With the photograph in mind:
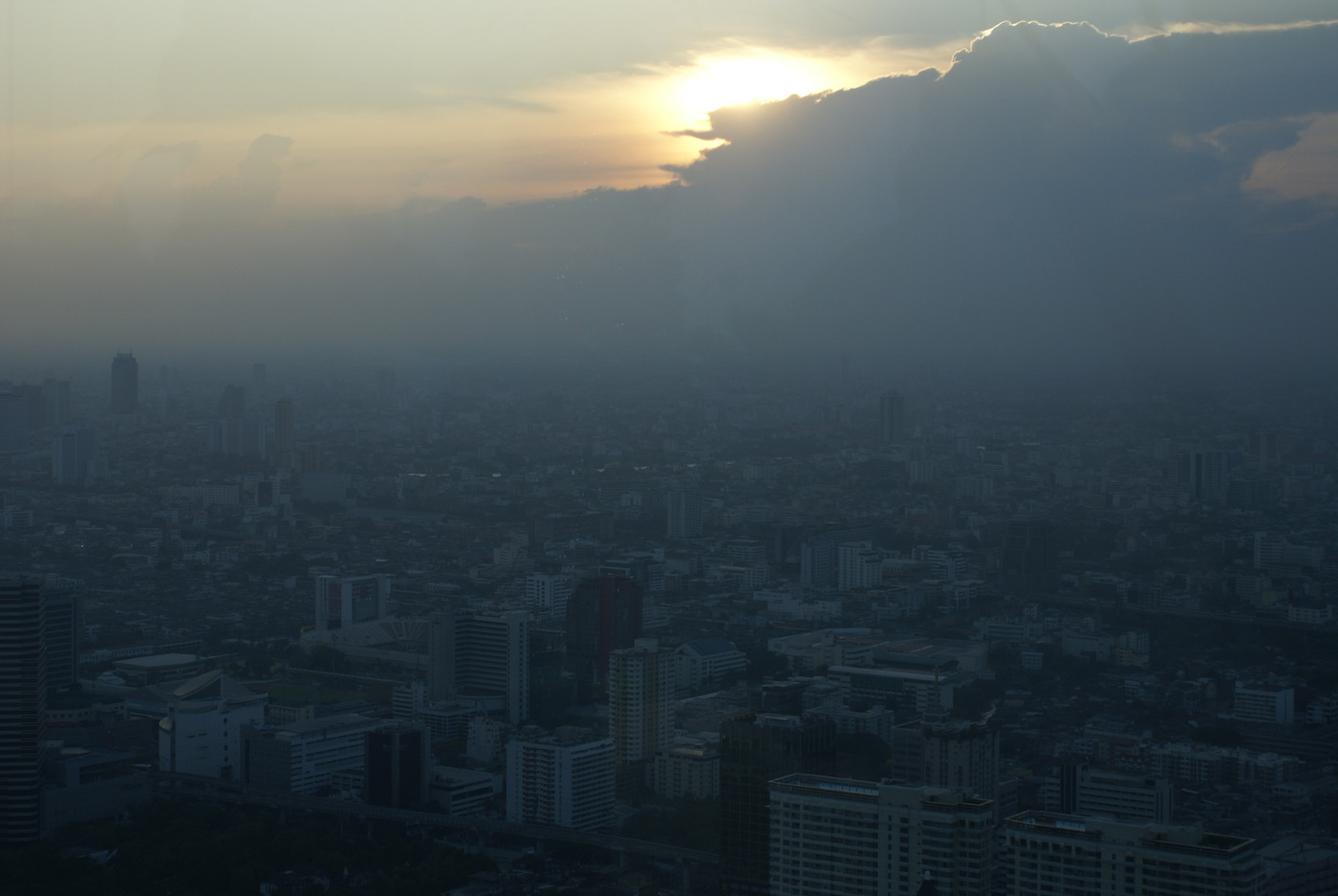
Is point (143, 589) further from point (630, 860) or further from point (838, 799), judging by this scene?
point (838, 799)

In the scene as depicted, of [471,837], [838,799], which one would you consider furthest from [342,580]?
[838,799]

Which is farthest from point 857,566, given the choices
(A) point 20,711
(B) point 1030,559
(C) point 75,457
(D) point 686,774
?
(A) point 20,711

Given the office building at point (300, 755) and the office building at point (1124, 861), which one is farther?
the office building at point (300, 755)

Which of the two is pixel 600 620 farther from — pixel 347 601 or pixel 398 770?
pixel 347 601

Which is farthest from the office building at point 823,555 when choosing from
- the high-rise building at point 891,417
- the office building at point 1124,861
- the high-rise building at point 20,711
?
the office building at point 1124,861

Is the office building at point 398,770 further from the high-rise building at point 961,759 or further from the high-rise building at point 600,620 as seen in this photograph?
the high-rise building at point 961,759

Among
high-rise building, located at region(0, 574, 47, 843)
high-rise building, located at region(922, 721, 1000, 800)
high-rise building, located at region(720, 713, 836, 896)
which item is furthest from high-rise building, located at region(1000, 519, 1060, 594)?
high-rise building, located at region(0, 574, 47, 843)
